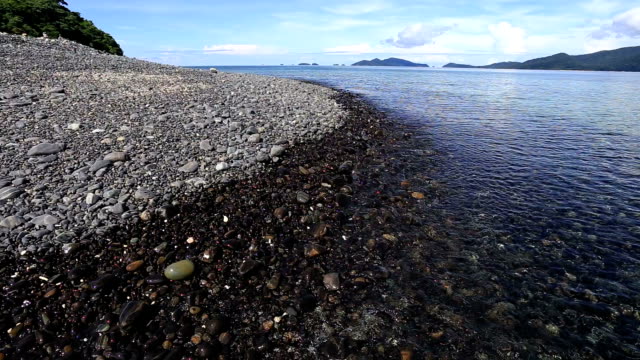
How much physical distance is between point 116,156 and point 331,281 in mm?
8067

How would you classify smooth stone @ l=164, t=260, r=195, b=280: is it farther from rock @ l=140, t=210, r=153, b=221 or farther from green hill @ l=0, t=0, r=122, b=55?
green hill @ l=0, t=0, r=122, b=55

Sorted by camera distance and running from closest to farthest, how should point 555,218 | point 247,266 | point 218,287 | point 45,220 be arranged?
point 218,287 < point 247,266 < point 45,220 < point 555,218

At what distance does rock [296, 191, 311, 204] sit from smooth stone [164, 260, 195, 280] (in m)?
3.77

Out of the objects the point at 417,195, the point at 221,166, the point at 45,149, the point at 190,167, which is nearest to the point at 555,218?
the point at 417,195

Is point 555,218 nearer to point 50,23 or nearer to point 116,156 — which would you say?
point 116,156

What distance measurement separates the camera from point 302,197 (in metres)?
9.59

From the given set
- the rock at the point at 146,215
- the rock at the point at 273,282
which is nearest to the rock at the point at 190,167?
the rock at the point at 146,215

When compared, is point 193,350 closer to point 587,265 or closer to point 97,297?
point 97,297

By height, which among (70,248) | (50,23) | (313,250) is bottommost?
(313,250)

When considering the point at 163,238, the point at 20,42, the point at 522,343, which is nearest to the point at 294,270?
the point at 163,238

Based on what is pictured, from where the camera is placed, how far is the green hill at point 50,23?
106ft

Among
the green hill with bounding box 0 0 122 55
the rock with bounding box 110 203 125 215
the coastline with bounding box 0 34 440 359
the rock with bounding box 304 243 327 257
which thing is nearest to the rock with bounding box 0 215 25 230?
the coastline with bounding box 0 34 440 359

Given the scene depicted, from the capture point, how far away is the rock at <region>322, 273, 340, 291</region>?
20.9ft

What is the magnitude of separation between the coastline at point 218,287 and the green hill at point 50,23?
38.7 meters
